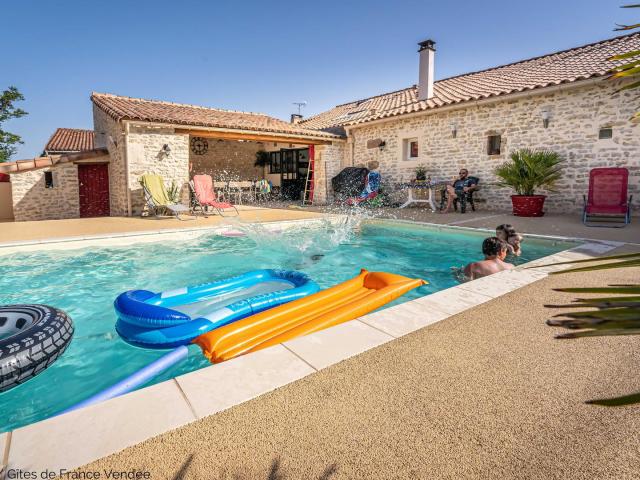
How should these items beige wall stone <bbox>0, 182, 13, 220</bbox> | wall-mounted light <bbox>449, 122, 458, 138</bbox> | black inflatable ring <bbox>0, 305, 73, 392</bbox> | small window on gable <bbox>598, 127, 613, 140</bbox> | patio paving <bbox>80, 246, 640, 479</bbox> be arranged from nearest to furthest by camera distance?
1. patio paving <bbox>80, 246, 640, 479</bbox>
2. black inflatable ring <bbox>0, 305, 73, 392</bbox>
3. small window on gable <bbox>598, 127, 613, 140</bbox>
4. wall-mounted light <bbox>449, 122, 458, 138</bbox>
5. beige wall stone <bbox>0, 182, 13, 220</bbox>

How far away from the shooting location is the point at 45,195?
42.4 ft

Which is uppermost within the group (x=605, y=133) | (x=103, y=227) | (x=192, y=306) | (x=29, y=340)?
(x=605, y=133)

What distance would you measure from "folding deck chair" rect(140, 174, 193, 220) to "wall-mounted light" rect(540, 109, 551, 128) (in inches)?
358

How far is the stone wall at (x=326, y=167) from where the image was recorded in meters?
13.8

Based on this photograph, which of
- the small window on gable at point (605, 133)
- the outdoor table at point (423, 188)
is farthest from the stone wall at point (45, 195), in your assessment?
the small window on gable at point (605, 133)

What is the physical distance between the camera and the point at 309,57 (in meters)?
12.9

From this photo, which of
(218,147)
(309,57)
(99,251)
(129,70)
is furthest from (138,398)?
(218,147)

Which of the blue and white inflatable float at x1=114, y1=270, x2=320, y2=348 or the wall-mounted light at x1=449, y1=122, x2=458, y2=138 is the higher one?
the wall-mounted light at x1=449, y1=122, x2=458, y2=138

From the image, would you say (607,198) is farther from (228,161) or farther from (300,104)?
(300,104)

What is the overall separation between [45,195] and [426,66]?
563 inches

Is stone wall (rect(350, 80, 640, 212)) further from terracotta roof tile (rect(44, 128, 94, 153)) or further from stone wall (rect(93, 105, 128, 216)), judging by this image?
terracotta roof tile (rect(44, 128, 94, 153))

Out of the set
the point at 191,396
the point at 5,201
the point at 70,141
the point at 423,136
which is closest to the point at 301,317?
the point at 191,396

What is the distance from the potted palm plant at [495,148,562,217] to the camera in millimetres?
8312

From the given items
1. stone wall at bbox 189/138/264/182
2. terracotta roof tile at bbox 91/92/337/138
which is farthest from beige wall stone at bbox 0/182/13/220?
stone wall at bbox 189/138/264/182
